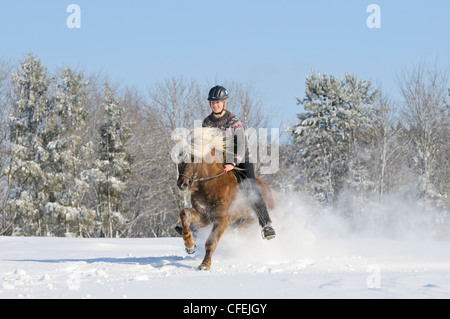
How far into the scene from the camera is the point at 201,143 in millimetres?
8070

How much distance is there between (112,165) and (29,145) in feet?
20.1

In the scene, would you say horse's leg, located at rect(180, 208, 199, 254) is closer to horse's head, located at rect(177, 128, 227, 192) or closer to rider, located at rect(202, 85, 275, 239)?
horse's head, located at rect(177, 128, 227, 192)

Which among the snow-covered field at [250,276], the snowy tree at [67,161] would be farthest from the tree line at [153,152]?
the snow-covered field at [250,276]

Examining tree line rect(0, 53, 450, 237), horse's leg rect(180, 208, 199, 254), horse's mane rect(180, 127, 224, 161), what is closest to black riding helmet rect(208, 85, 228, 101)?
horse's mane rect(180, 127, 224, 161)

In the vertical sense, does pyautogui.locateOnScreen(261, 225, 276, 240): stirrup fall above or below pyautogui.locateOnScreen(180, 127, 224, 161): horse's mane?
below

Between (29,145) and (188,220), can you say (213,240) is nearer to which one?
(188,220)

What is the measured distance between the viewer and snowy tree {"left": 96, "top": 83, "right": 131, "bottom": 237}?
37.9 meters

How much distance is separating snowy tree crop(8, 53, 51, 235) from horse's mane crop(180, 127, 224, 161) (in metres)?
27.7

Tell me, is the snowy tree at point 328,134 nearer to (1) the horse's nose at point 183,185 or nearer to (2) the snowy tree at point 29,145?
(2) the snowy tree at point 29,145

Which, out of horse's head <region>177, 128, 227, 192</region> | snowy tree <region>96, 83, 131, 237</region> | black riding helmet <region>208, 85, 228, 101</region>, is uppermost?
black riding helmet <region>208, 85, 228, 101</region>

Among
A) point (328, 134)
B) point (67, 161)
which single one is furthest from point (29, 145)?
point (328, 134)

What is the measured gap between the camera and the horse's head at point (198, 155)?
7762 millimetres
